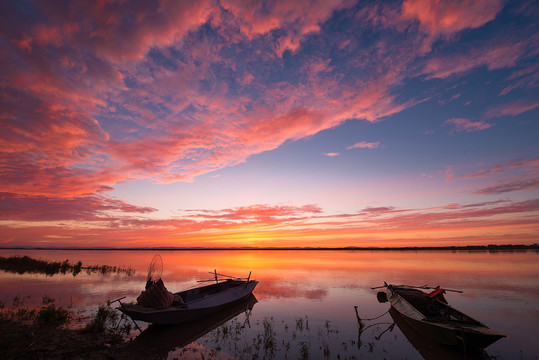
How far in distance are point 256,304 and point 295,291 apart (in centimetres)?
663

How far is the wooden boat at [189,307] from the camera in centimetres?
1344

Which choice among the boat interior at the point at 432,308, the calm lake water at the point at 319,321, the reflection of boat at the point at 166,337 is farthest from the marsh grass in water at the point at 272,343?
the boat interior at the point at 432,308

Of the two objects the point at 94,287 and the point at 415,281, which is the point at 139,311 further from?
the point at 415,281

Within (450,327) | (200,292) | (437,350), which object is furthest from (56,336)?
(437,350)

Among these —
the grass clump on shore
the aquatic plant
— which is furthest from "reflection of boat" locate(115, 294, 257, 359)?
the aquatic plant

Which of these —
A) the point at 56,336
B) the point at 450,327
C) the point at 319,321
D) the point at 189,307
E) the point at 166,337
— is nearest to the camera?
the point at 56,336

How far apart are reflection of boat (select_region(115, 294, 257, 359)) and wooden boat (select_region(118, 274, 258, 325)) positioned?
0.46 m

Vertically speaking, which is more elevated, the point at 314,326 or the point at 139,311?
the point at 139,311

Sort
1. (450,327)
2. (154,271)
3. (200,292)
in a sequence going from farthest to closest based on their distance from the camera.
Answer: (200,292) < (154,271) < (450,327)

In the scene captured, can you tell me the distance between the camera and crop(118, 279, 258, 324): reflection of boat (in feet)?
44.1

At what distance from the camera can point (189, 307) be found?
1575 cm

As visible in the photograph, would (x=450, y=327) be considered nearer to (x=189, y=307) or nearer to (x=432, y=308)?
(x=432, y=308)

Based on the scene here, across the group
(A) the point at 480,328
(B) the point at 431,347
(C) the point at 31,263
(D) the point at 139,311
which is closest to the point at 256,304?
(D) the point at 139,311

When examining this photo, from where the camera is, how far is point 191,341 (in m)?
13.4
